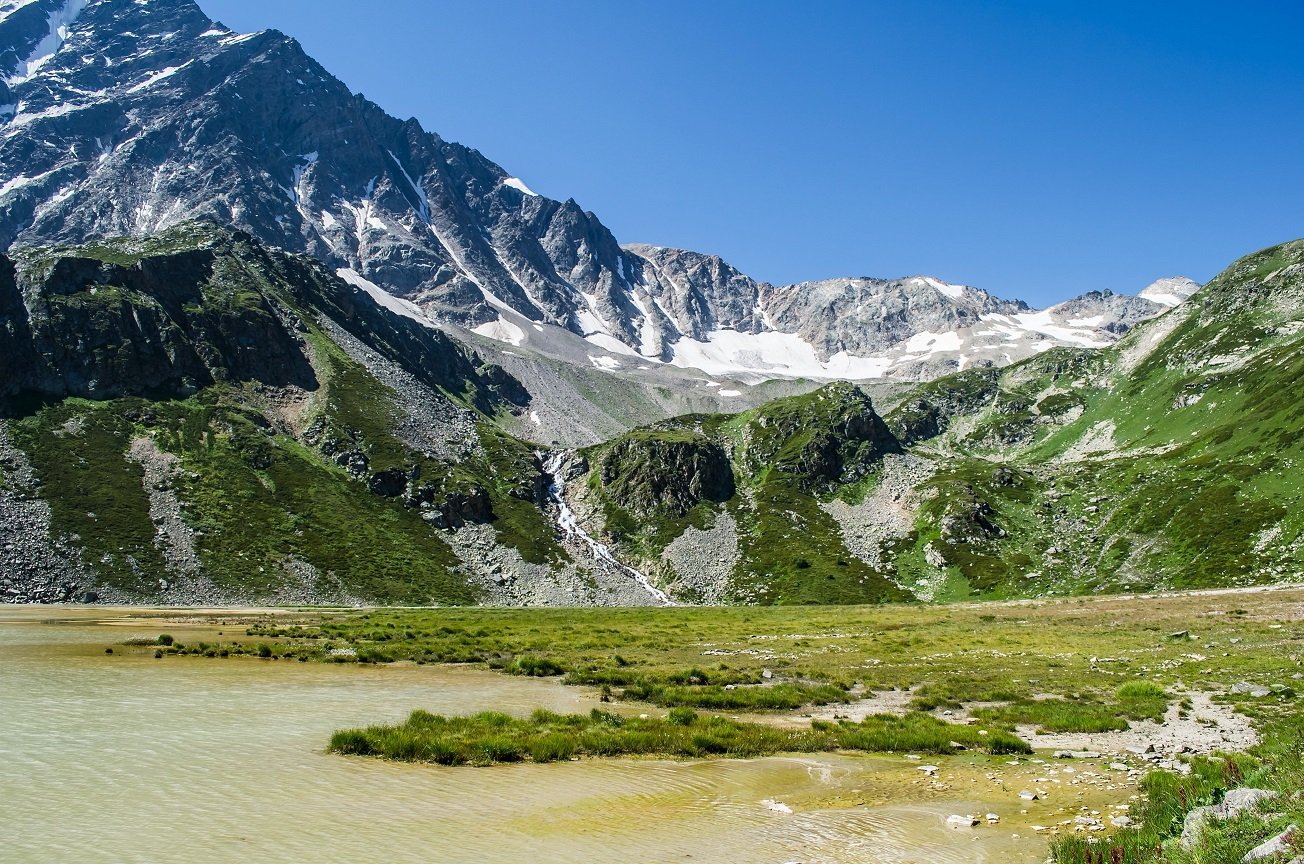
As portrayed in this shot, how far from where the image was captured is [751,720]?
94.4ft

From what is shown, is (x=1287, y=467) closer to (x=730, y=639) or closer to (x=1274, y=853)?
(x=730, y=639)

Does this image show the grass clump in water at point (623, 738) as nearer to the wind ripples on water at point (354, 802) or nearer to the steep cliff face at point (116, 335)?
the wind ripples on water at point (354, 802)

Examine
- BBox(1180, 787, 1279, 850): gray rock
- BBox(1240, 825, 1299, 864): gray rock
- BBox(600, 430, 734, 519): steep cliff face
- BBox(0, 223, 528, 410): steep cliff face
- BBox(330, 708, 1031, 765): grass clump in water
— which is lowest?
BBox(330, 708, 1031, 765): grass clump in water

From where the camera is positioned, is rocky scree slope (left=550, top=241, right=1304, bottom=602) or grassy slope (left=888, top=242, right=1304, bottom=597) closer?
grassy slope (left=888, top=242, right=1304, bottom=597)

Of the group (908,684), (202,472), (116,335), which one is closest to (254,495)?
(202,472)

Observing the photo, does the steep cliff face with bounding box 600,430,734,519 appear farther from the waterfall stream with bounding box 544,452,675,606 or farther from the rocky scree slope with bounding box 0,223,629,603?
the rocky scree slope with bounding box 0,223,629,603

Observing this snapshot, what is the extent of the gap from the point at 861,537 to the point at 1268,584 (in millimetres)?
81455

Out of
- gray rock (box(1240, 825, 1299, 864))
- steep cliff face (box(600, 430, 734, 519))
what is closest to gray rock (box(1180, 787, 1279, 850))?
gray rock (box(1240, 825, 1299, 864))

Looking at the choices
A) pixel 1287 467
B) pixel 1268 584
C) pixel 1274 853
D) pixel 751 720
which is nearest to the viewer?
pixel 1274 853

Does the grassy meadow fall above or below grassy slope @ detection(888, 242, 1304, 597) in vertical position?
below

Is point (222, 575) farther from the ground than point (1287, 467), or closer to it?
closer to it

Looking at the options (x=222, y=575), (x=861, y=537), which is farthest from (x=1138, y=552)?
(x=222, y=575)

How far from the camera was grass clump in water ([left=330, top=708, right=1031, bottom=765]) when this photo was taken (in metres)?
21.5

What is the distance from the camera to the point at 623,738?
23562 mm
